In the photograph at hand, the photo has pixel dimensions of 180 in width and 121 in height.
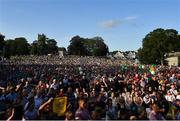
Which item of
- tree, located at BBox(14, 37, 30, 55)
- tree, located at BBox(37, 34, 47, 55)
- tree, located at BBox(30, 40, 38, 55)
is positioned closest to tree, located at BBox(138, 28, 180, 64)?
tree, located at BBox(14, 37, 30, 55)

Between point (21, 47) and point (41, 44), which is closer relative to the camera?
point (21, 47)

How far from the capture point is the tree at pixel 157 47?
12012 cm

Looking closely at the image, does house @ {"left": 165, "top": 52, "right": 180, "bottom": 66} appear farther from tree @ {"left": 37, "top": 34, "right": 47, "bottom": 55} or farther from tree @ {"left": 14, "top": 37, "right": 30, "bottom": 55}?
tree @ {"left": 14, "top": 37, "right": 30, "bottom": 55}

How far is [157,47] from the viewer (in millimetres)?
121062

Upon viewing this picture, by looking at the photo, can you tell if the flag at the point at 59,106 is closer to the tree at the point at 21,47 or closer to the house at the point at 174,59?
the house at the point at 174,59

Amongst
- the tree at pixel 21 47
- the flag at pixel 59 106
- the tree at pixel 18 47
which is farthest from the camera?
the tree at pixel 21 47

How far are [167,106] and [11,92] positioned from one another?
224 inches

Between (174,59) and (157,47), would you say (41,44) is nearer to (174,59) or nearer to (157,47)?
(174,59)

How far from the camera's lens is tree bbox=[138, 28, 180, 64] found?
120125 mm

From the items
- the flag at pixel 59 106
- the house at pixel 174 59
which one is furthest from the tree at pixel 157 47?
the flag at pixel 59 106

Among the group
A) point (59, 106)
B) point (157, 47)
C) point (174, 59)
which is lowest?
point (59, 106)

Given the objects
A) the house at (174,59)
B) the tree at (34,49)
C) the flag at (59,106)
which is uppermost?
the tree at (34,49)

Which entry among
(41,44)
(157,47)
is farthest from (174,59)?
(41,44)

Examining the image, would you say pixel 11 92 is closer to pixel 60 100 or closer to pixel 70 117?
pixel 60 100
